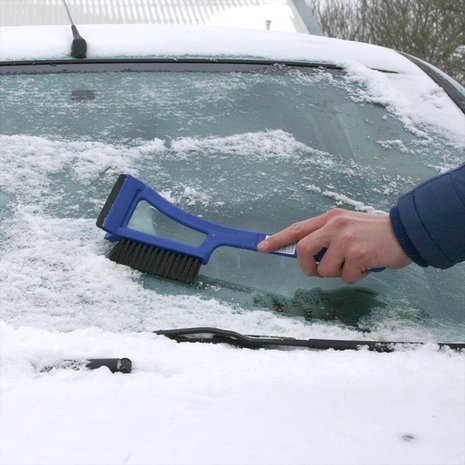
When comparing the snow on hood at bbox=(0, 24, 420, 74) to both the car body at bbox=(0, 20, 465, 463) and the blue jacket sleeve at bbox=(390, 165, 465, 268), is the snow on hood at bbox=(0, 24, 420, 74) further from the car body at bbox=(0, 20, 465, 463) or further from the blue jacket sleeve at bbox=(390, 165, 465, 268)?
the blue jacket sleeve at bbox=(390, 165, 465, 268)

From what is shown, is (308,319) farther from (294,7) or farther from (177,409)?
(294,7)

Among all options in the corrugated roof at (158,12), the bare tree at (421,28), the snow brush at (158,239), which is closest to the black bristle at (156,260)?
the snow brush at (158,239)

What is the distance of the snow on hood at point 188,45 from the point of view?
2.53m

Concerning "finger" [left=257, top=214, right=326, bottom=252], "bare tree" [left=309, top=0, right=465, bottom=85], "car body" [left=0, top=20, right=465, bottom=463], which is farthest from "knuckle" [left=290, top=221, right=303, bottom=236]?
"bare tree" [left=309, top=0, right=465, bottom=85]

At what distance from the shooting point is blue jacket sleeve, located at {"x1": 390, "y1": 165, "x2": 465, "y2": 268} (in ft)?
5.08

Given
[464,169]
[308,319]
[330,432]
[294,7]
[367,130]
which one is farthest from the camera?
[294,7]

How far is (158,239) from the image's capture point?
1823mm

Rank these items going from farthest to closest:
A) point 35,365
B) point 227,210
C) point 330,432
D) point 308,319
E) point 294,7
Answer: point 294,7 → point 227,210 → point 308,319 → point 35,365 → point 330,432

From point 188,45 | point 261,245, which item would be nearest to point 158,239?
point 261,245

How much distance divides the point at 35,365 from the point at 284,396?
0.40m

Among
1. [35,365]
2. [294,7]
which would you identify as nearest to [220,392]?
[35,365]

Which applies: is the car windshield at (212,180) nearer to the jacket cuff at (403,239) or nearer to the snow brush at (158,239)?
the snow brush at (158,239)

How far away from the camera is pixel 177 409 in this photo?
4.41 ft

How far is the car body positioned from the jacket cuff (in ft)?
0.52
